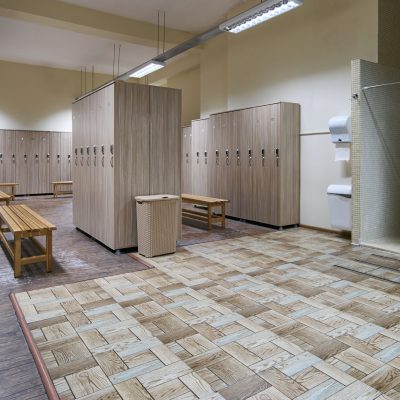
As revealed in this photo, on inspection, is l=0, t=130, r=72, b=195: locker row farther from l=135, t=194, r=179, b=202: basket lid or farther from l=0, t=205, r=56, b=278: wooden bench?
l=135, t=194, r=179, b=202: basket lid

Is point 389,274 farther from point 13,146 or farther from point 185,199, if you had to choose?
point 13,146

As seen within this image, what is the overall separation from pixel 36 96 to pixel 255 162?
8210 millimetres

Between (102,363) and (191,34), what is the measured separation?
798 centimetres

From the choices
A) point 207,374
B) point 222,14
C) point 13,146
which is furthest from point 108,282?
point 13,146

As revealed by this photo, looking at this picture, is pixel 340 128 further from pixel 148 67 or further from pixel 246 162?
pixel 148 67

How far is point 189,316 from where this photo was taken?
2.95 m

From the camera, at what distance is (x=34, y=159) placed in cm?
1166

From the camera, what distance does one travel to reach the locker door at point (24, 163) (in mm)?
11414

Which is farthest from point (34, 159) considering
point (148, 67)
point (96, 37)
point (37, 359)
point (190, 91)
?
point (37, 359)

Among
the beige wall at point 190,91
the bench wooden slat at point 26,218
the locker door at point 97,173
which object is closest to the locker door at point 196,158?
the beige wall at point 190,91

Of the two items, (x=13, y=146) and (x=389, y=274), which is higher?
(x=13, y=146)

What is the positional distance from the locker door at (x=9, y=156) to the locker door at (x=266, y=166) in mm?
8043

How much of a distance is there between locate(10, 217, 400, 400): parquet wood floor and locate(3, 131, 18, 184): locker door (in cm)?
878

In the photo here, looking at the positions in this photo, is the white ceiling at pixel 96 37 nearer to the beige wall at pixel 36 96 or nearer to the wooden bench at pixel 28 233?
the beige wall at pixel 36 96
